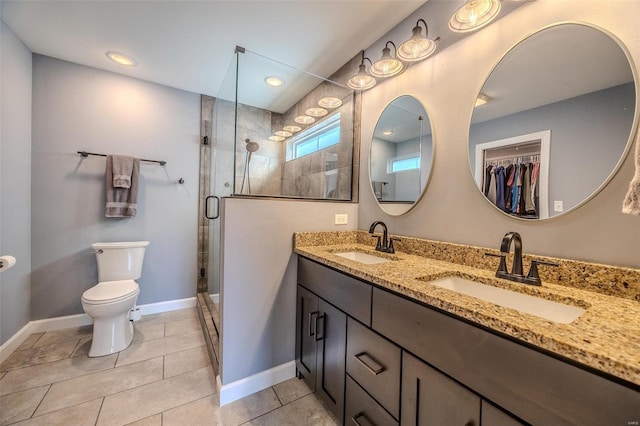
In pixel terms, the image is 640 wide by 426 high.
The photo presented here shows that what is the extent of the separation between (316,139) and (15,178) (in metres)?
2.53

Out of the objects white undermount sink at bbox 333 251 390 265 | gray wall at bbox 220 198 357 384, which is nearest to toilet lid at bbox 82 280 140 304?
gray wall at bbox 220 198 357 384

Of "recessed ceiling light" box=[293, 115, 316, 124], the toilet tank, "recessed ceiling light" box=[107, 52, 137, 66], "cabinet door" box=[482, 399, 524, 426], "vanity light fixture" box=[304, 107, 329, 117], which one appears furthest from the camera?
"recessed ceiling light" box=[293, 115, 316, 124]

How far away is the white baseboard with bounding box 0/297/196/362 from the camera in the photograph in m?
1.86

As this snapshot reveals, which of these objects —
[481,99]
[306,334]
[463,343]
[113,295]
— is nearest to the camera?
[463,343]

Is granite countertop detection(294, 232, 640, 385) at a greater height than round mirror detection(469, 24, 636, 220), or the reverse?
round mirror detection(469, 24, 636, 220)

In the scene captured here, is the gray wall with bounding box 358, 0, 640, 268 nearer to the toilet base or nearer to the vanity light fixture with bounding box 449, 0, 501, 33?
the vanity light fixture with bounding box 449, 0, 501, 33

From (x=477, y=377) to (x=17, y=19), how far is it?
342 cm

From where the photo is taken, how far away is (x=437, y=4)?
1.44 meters

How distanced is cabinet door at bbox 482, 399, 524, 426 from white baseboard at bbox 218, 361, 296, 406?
132 centimetres

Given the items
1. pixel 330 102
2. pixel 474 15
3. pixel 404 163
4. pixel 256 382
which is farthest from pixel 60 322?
pixel 474 15

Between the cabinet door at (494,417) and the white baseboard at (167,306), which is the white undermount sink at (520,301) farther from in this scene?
the white baseboard at (167,306)

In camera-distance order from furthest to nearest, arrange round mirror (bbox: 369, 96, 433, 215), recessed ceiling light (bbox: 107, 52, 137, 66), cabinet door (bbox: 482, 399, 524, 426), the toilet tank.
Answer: the toilet tank < recessed ceiling light (bbox: 107, 52, 137, 66) < round mirror (bbox: 369, 96, 433, 215) < cabinet door (bbox: 482, 399, 524, 426)

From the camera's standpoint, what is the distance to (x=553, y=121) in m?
1.04

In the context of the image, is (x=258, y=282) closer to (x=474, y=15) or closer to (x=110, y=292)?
(x=110, y=292)
